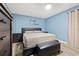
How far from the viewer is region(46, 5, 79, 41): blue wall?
1.15 m

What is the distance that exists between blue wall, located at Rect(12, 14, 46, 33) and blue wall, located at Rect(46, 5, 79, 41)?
112 mm

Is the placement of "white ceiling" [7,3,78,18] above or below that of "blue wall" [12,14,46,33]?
above

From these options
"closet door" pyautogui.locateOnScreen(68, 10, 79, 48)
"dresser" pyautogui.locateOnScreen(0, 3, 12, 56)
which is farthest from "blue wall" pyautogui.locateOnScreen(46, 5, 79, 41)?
"dresser" pyautogui.locateOnScreen(0, 3, 12, 56)

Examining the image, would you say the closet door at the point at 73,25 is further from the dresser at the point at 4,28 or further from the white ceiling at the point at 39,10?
the dresser at the point at 4,28

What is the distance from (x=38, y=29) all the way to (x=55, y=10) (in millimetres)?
351

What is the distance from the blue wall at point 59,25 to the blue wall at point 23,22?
4.4 inches

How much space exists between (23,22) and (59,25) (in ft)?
1.79

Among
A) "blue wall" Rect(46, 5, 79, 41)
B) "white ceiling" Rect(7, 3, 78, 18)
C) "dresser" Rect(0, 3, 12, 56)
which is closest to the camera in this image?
"dresser" Rect(0, 3, 12, 56)

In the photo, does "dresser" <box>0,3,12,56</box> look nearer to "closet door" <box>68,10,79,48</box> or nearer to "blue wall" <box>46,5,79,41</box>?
"blue wall" <box>46,5,79,41</box>

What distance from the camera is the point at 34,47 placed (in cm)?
117

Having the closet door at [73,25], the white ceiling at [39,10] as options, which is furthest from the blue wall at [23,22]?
the closet door at [73,25]

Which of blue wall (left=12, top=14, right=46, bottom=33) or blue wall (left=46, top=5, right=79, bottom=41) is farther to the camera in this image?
blue wall (left=46, top=5, right=79, bottom=41)

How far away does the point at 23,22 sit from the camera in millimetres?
1091

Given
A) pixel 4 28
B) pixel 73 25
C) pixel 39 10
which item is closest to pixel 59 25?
pixel 73 25
